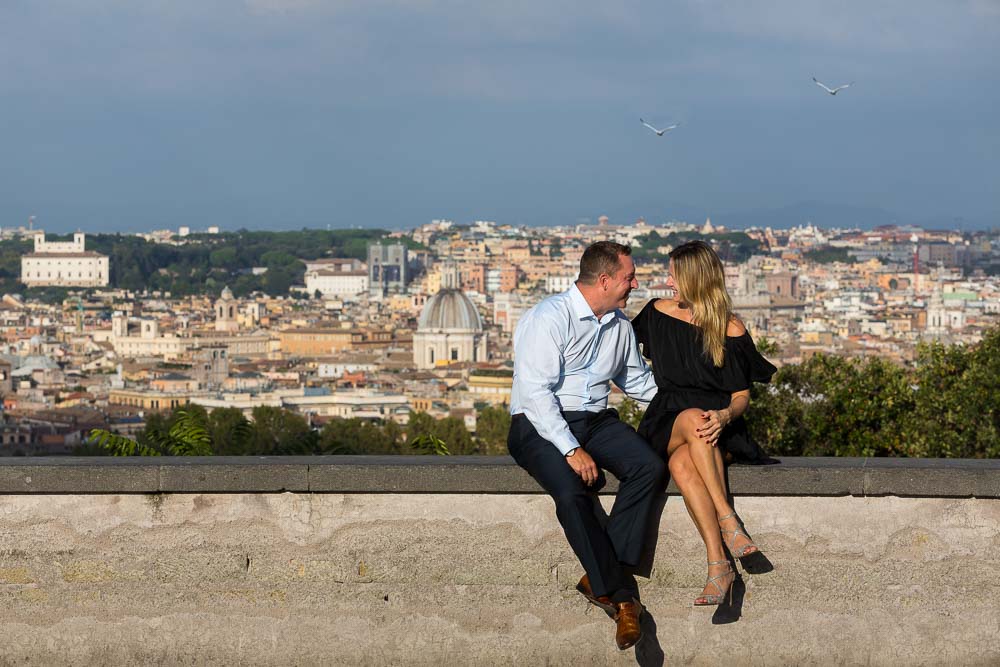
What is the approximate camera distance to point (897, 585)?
2959 mm

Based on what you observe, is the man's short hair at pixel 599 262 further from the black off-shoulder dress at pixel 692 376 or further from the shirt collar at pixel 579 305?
the black off-shoulder dress at pixel 692 376

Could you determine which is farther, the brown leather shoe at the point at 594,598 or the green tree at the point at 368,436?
the green tree at the point at 368,436

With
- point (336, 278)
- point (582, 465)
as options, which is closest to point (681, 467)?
point (582, 465)

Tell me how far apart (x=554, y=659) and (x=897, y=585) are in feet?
2.09

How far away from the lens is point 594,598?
2863 mm

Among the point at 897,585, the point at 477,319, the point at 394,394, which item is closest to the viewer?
the point at 897,585

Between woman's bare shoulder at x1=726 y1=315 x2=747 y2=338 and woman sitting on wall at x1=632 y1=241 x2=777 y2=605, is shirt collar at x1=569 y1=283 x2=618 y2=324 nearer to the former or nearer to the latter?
woman sitting on wall at x1=632 y1=241 x2=777 y2=605

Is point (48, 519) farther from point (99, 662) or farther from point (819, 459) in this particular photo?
point (819, 459)

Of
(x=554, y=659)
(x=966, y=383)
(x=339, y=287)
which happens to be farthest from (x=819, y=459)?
(x=339, y=287)

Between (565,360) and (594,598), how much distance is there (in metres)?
0.44

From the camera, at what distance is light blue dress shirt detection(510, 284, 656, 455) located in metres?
2.92

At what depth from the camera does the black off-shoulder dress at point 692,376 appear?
9.87 feet

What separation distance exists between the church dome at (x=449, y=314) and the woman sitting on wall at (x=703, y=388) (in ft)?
217

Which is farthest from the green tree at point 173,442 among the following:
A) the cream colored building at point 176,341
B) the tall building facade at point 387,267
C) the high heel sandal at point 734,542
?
the tall building facade at point 387,267
